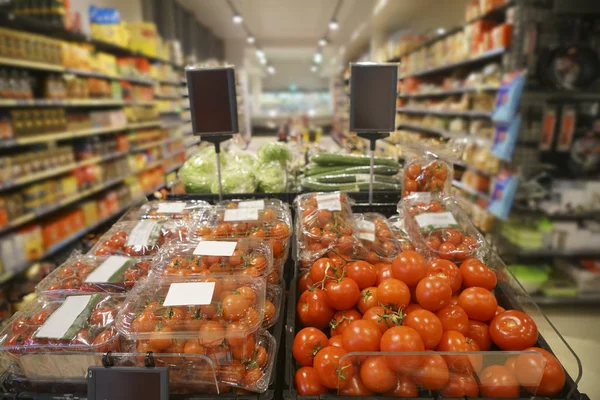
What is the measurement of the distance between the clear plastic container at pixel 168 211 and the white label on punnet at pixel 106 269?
33cm

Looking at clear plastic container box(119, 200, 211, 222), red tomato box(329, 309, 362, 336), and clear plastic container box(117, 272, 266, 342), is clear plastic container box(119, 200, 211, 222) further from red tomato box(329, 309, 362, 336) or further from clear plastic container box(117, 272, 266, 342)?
red tomato box(329, 309, 362, 336)

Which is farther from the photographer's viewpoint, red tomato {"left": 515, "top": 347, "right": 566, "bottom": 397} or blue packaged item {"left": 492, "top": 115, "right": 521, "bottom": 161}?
blue packaged item {"left": 492, "top": 115, "right": 521, "bottom": 161}

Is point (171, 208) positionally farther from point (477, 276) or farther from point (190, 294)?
point (477, 276)

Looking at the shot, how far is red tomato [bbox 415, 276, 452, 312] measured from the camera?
3.26 ft

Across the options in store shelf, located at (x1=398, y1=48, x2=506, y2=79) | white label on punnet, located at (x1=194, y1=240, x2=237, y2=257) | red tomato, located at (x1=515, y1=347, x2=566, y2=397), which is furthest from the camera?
store shelf, located at (x1=398, y1=48, x2=506, y2=79)

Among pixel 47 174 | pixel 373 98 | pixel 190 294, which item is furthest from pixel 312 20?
pixel 190 294

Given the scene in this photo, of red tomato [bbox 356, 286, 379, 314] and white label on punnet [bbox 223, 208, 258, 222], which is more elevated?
white label on punnet [bbox 223, 208, 258, 222]

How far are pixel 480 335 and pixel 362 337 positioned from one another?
1.13 feet

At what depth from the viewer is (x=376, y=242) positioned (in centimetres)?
137

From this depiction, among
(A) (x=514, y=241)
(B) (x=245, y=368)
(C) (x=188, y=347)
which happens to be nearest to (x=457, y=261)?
(B) (x=245, y=368)

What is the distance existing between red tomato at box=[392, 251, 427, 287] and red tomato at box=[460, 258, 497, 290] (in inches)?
5.5

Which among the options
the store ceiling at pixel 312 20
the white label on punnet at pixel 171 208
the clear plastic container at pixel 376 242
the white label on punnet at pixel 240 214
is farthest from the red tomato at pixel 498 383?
the store ceiling at pixel 312 20

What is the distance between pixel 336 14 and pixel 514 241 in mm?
8479

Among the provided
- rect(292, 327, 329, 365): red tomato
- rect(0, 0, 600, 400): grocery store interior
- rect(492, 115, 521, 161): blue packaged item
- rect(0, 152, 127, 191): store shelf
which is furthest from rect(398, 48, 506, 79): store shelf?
rect(0, 152, 127, 191): store shelf
